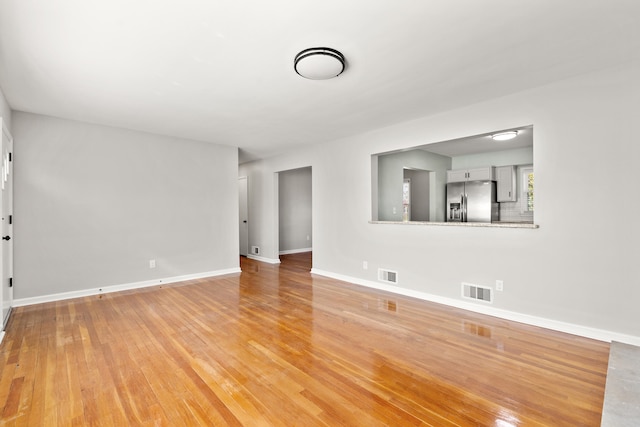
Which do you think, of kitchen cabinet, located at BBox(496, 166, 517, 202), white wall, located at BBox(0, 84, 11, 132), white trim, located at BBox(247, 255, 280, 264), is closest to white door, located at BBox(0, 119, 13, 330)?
white wall, located at BBox(0, 84, 11, 132)

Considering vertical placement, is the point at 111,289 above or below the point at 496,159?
below

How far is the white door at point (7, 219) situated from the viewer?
11.4 feet

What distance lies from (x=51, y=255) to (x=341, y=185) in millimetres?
4386

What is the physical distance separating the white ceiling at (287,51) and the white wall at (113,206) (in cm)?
64

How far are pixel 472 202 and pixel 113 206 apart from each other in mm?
6559

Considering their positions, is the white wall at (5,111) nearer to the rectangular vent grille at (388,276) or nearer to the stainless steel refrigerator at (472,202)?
the rectangular vent grille at (388,276)

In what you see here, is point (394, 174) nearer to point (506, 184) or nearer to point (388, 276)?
point (506, 184)

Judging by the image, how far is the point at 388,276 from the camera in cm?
471

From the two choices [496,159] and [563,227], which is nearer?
[563,227]

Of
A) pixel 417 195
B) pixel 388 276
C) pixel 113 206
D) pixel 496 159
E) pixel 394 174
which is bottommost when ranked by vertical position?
pixel 388 276

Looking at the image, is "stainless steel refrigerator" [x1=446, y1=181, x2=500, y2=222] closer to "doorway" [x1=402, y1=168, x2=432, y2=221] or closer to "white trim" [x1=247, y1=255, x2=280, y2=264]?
"doorway" [x1=402, y1=168, x2=432, y2=221]

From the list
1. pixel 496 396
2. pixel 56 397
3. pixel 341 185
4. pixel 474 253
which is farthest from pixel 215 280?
pixel 496 396

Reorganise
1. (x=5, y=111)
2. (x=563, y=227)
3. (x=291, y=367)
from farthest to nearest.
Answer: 1. (x=5, y=111)
2. (x=563, y=227)
3. (x=291, y=367)

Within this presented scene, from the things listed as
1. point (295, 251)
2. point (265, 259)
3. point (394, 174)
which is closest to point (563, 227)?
point (394, 174)
